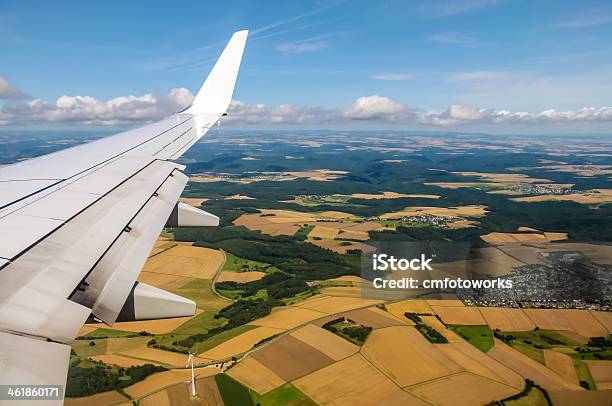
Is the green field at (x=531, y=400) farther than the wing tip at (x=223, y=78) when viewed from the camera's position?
Yes

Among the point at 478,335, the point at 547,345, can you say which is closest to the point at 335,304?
the point at 478,335

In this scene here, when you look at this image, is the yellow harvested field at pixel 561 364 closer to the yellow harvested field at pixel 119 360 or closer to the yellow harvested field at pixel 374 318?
the yellow harvested field at pixel 374 318

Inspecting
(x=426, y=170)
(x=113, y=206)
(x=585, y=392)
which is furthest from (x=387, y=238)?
(x=426, y=170)

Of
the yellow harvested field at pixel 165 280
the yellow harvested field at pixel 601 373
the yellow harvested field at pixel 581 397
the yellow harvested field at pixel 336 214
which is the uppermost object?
the yellow harvested field at pixel 581 397

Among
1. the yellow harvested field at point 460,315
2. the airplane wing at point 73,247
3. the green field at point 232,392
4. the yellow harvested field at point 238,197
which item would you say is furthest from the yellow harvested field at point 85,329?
the yellow harvested field at point 238,197

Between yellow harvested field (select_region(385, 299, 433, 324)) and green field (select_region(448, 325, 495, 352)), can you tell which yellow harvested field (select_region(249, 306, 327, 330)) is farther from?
green field (select_region(448, 325, 495, 352))

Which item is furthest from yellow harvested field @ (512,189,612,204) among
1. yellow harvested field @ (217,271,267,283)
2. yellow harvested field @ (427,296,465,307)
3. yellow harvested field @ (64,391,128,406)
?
yellow harvested field @ (64,391,128,406)

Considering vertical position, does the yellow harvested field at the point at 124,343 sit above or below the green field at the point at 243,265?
above
